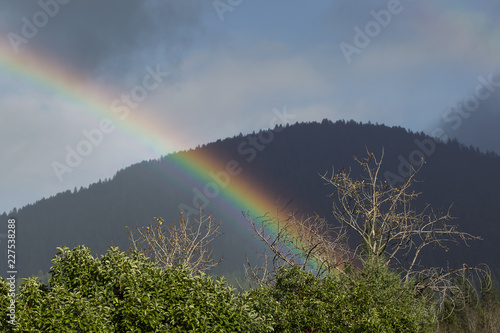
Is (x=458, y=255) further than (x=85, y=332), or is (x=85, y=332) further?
(x=458, y=255)

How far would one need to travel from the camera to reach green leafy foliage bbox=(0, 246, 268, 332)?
7781mm

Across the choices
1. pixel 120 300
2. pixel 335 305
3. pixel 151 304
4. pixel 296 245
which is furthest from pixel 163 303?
pixel 296 245

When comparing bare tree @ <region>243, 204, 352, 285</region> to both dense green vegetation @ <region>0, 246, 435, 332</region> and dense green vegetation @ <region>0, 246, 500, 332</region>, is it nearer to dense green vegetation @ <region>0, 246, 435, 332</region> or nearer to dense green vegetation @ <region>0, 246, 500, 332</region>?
dense green vegetation @ <region>0, 246, 500, 332</region>

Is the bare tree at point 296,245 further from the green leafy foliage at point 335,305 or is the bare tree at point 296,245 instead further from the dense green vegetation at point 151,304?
the dense green vegetation at point 151,304

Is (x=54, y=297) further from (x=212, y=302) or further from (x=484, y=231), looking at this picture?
(x=484, y=231)

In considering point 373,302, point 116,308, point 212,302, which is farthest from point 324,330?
point 116,308

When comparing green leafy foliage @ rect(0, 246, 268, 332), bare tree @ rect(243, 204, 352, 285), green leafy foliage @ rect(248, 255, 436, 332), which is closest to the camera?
green leafy foliage @ rect(0, 246, 268, 332)

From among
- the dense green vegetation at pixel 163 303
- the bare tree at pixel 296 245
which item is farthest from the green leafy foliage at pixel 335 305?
the bare tree at pixel 296 245

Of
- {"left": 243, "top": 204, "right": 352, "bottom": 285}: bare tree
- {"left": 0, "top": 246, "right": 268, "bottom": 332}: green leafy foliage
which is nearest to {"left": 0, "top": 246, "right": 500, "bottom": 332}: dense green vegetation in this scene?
{"left": 0, "top": 246, "right": 268, "bottom": 332}: green leafy foliage

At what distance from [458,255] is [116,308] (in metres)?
169

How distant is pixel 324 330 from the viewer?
10852 millimetres

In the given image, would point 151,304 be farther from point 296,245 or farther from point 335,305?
point 296,245

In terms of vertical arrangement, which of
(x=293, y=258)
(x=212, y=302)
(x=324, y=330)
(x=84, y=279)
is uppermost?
(x=293, y=258)

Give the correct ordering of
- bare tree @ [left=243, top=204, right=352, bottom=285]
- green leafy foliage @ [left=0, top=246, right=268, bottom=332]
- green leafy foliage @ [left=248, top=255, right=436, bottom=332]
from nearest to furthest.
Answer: green leafy foliage @ [left=0, top=246, right=268, bottom=332] < green leafy foliage @ [left=248, top=255, right=436, bottom=332] < bare tree @ [left=243, top=204, right=352, bottom=285]
